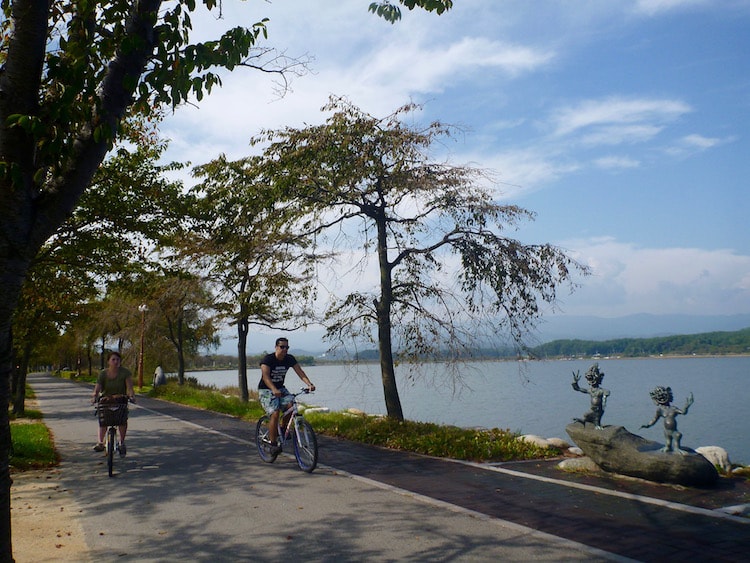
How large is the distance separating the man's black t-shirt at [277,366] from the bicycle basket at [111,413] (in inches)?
89.2

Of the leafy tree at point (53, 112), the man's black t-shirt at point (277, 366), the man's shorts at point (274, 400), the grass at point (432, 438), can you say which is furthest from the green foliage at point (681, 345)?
the leafy tree at point (53, 112)

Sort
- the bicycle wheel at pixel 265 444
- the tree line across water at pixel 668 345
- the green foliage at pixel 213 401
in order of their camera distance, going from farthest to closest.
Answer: the tree line across water at pixel 668 345
the green foliage at pixel 213 401
the bicycle wheel at pixel 265 444

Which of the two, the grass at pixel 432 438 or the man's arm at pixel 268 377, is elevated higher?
the man's arm at pixel 268 377

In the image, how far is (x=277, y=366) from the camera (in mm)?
10242

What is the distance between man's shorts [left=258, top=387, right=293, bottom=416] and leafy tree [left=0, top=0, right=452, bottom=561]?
5.24 metres

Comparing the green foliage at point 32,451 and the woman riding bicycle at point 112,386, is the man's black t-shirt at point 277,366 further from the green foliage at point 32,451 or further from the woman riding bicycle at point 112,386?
the green foliage at point 32,451

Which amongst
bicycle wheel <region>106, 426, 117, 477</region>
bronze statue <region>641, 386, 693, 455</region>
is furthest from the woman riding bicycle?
bronze statue <region>641, 386, 693, 455</region>

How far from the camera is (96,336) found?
1882 inches

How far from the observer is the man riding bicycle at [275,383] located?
10.1 metres

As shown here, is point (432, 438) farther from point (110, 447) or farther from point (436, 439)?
point (110, 447)

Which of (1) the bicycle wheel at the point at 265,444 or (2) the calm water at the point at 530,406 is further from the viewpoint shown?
(2) the calm water at the point at 530,406

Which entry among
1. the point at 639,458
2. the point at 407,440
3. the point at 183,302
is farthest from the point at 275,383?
the point at 183,302

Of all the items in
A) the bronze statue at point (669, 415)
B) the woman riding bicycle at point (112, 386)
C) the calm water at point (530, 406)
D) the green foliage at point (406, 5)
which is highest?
the green foliage at point (406, 5)

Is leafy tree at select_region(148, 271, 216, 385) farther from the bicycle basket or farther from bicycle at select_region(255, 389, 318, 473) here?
bicycle at select_region(255, 389, 318, 473)
